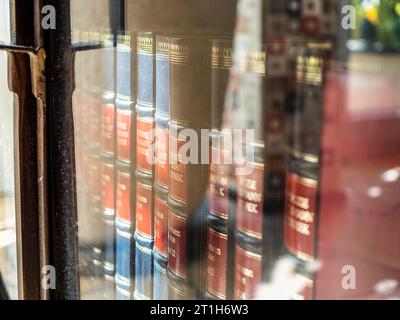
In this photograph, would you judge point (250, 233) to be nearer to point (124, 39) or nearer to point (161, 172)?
point (161, 172)

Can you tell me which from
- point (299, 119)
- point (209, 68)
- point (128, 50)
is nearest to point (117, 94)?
point (128, 50)

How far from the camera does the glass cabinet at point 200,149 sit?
1.82ft

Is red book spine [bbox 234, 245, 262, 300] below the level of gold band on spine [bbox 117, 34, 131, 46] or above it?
below

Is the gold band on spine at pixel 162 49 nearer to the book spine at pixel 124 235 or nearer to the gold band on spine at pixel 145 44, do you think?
the gold band on spine at pixel 145 44

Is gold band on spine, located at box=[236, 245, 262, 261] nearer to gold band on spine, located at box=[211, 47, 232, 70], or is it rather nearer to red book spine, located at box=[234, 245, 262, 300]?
red book spine, located at box=[234, 245, 262, 300]

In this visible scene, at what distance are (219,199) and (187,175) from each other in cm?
5

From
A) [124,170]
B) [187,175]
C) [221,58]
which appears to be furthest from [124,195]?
[221,58]

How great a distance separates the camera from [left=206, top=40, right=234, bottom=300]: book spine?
25.3 inches

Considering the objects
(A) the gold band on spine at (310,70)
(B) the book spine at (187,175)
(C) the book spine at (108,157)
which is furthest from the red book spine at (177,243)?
(A) the gold band on spine at (310,70)

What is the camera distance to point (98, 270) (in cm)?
85

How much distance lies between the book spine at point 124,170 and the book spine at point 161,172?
0.05 m

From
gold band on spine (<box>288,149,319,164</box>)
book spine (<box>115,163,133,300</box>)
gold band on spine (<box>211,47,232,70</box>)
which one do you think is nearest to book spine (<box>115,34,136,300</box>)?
book spine (<box>115,163,133,300</box>)

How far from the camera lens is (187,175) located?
701 millimetres
